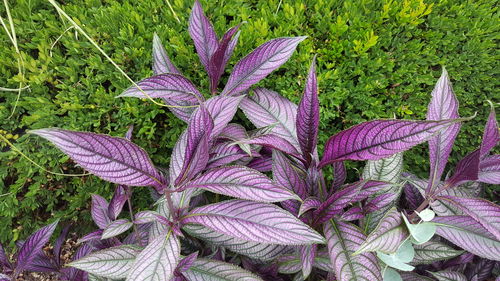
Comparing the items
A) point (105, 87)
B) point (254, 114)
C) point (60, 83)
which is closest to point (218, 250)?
point (254, 114)

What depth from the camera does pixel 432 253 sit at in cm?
163

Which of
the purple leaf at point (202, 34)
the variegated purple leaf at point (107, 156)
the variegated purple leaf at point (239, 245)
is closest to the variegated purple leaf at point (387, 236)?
the variegated purple leaf at point (239, 245)

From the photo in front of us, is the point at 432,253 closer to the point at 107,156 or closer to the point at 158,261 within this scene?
the point at 158,261

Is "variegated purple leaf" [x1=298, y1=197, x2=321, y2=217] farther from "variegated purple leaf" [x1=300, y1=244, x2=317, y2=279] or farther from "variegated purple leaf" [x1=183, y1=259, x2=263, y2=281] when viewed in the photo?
"variegated purple leaf" [x1=183, y1=259, x2=263, y2=281]

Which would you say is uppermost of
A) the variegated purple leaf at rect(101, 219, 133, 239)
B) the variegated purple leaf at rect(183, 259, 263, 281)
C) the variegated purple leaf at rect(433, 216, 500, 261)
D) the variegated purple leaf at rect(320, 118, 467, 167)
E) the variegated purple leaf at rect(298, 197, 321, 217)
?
the variegated purple leaf at rect(320, 118, 467, 167)

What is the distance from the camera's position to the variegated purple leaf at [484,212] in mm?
1355

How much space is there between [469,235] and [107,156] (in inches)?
53.4

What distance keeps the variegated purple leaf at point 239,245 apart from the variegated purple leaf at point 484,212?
0.71 metres

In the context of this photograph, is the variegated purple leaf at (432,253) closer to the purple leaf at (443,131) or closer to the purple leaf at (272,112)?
the purple leaf at (443,131)

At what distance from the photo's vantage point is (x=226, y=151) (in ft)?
5.12

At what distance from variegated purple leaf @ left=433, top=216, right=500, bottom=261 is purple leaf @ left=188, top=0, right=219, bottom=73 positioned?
1.17m

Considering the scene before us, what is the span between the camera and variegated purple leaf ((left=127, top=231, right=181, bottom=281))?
4.11 feet

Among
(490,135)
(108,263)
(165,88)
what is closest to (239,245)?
(108,263)

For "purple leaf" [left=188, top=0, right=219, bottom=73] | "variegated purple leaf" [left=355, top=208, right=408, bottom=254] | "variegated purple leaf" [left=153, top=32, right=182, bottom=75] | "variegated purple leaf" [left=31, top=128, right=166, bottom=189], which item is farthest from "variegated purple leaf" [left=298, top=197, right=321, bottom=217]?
"variegated purple leaf" [left=153, top=32, right=182, bottom=75]
